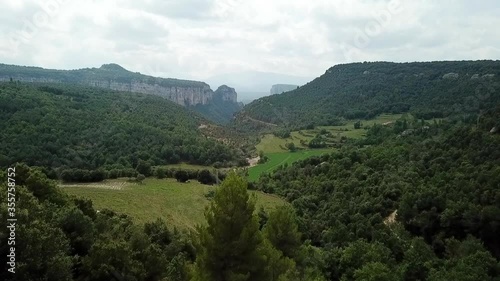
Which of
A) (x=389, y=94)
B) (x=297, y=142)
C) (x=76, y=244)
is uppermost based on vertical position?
(x=389, y=94)

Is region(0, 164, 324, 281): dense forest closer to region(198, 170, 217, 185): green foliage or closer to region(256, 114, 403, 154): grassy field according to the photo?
region(198, 170, 217, 185): green foliage

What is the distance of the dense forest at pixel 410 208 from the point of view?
37375mm

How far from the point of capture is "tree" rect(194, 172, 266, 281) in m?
18.9

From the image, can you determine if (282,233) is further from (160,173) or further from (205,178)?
(160,173)

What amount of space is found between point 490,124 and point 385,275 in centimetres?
3974

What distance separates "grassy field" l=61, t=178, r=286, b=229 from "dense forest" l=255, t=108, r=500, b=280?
30.0 ft

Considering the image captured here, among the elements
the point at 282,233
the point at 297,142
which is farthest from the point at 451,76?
the point at 282,233

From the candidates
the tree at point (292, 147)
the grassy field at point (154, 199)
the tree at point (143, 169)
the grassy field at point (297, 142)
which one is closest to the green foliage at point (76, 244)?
the grassy field at point (154, 199)

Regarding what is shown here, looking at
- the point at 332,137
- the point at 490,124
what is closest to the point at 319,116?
the point at 332,137

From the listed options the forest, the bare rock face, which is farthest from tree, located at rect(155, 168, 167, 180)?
the bare rock face

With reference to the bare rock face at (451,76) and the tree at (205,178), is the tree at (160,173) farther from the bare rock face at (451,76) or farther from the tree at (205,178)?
the bare rock face at (451,76)

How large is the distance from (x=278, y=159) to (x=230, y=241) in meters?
82.1

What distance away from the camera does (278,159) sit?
10081 cm

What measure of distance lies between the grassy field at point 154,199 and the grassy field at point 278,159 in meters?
24.9
